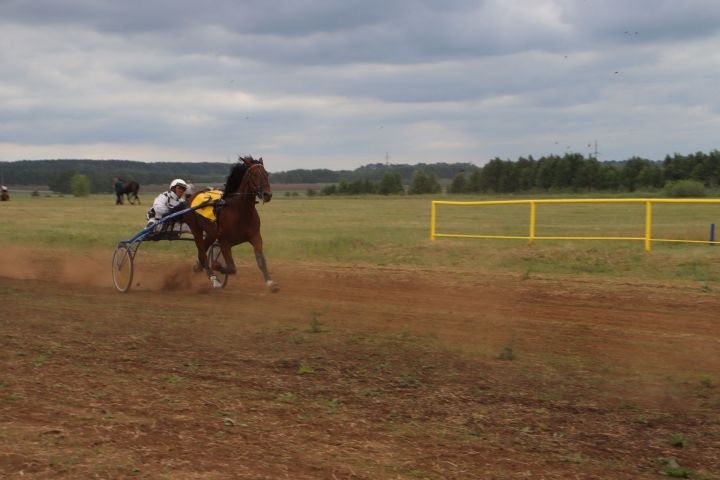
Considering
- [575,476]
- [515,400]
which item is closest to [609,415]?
[515,400]

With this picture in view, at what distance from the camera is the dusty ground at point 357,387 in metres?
5.22

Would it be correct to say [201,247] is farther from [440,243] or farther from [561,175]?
[561,175]

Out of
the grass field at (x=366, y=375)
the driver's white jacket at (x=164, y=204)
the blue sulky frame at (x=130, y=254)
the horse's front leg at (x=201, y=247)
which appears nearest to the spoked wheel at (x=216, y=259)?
the blue sulky frame at (x=130, y=254)

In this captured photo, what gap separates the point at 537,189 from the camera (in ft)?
182

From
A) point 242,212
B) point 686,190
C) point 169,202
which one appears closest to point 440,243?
point 169,202

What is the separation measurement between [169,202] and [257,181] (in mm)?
2633

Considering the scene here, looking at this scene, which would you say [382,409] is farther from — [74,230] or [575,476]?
[74,230]

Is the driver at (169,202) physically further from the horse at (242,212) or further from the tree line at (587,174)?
the tree line at (587,174)

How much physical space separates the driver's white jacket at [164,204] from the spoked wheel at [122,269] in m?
0.78

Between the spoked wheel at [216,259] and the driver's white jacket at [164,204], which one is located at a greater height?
the driver's white jacket at [164,204]

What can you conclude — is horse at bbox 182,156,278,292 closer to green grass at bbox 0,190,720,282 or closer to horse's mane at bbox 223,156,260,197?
horse's mane at bbox 223,156,260,197

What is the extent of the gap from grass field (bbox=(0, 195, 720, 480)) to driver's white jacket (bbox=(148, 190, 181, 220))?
47.5 inches

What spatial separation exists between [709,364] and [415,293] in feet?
19.8

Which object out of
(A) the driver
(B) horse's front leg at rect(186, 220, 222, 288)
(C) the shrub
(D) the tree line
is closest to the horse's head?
(B) horse's front leg at rect(186, 220, 222, 288)
